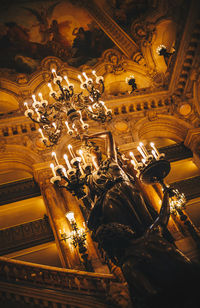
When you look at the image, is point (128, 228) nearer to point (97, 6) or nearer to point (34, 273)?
point (34, 273)

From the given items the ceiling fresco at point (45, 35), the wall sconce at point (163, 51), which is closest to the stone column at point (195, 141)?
the wall sconce at point (163, 51)

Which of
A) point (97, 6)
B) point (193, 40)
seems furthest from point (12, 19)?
point (193, 40)

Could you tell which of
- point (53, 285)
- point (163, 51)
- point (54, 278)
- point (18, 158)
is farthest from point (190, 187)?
point (53, 285)

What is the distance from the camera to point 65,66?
43.7 ft

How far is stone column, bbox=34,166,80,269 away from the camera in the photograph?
24.3 feet

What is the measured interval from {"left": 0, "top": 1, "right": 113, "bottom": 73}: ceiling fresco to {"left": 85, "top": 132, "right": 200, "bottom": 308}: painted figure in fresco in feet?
36.0

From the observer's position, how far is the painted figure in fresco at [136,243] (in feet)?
A: 8.91

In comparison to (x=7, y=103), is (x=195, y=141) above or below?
below

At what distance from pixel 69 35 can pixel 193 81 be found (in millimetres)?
6797

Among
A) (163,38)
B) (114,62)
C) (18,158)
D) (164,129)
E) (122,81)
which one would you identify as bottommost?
(164,129)

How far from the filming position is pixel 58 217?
837 cm

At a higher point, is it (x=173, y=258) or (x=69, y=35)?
(x=69, y=35)

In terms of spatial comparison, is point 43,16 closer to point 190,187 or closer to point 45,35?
point 45,35

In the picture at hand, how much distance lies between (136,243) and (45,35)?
41.7 feet
